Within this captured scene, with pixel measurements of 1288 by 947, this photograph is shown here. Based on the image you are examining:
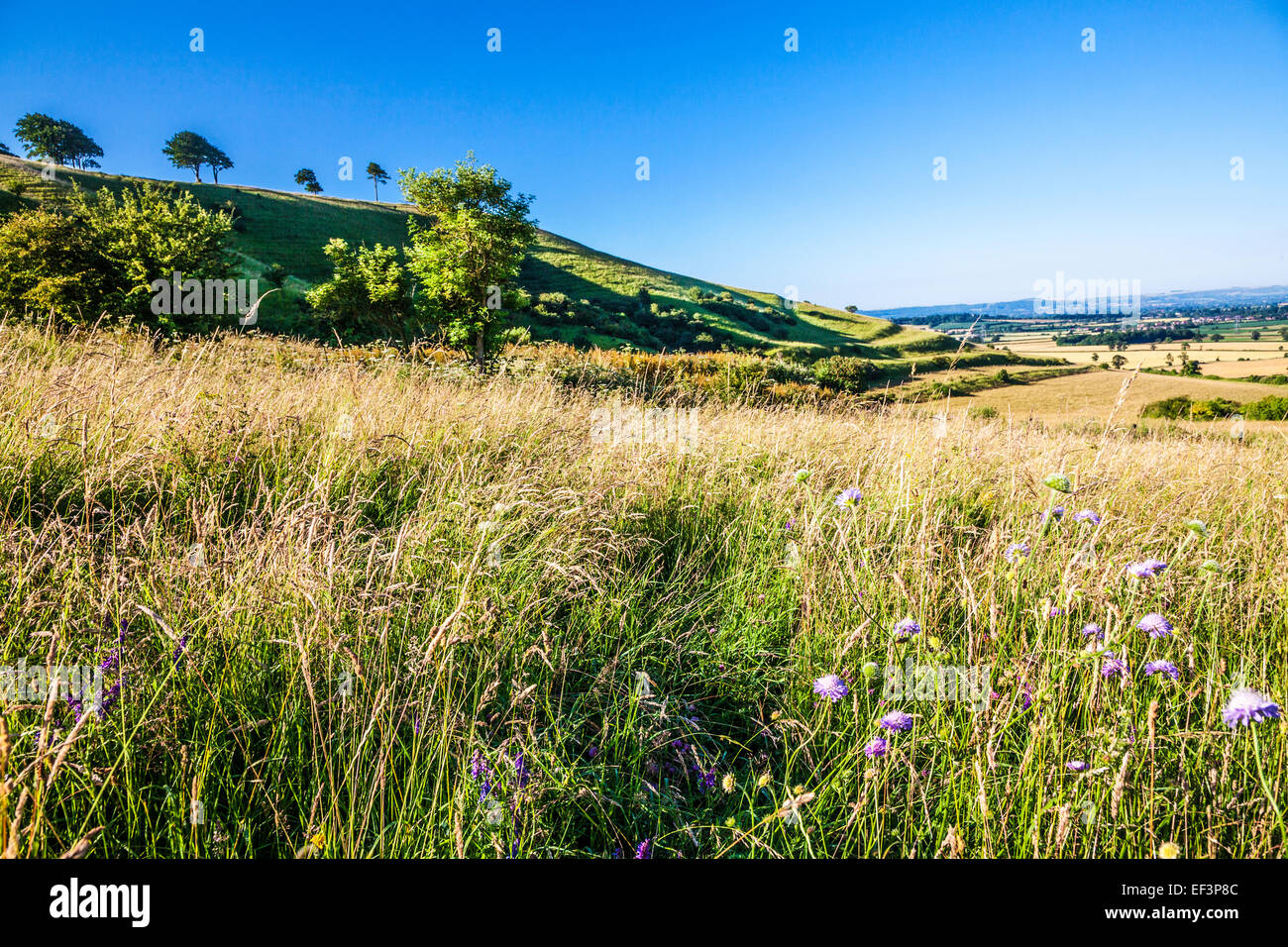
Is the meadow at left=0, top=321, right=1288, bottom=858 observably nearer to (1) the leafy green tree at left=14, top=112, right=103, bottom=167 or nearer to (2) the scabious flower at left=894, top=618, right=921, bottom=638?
(2) the scabious flower at left=894, top=618, right=921, bottom=638

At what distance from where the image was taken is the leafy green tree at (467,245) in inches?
791

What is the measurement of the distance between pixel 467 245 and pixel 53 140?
2933 inches

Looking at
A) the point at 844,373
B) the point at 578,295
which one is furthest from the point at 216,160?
the point at 844,373

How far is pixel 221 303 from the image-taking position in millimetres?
18859

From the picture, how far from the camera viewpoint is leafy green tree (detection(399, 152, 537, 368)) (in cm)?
2009

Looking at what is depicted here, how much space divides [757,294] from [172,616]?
72.3m

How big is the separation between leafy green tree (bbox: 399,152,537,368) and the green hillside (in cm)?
173

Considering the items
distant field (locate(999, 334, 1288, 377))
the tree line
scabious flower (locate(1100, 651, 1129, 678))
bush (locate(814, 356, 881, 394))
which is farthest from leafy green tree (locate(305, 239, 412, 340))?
the tree line

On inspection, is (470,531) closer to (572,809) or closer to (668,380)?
(572,809)

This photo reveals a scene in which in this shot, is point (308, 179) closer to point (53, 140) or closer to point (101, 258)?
point (53, 140)

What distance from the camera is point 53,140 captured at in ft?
192

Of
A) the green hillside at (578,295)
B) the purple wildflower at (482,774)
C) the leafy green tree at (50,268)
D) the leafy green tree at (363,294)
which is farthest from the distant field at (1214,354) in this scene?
the leafy green tree at (50,268)

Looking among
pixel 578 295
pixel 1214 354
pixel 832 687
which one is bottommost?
pixel 832 687
